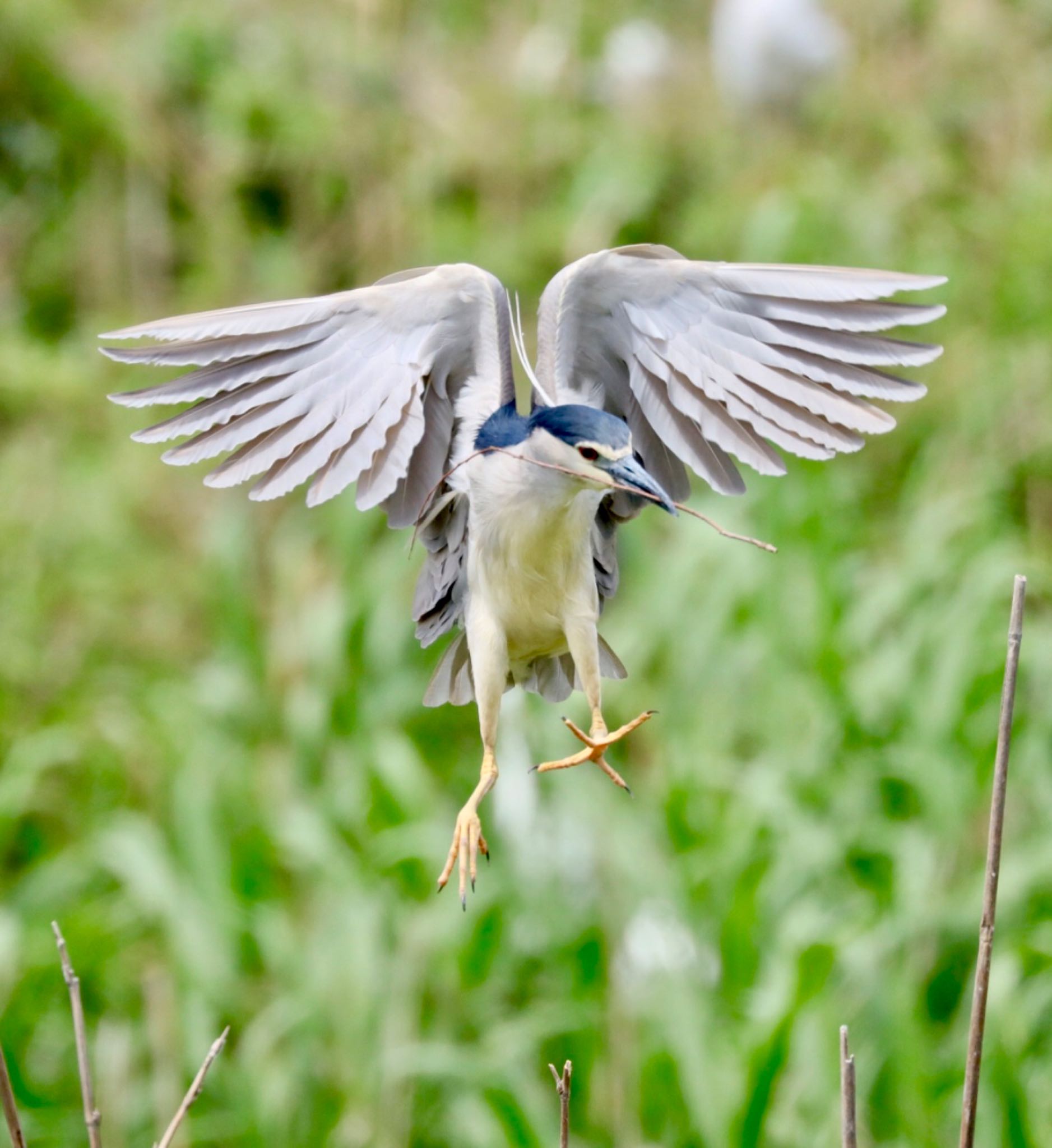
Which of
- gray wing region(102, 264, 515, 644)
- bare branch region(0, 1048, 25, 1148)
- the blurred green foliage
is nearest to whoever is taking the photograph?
bare branch region(0, 1048, 25, 1148)

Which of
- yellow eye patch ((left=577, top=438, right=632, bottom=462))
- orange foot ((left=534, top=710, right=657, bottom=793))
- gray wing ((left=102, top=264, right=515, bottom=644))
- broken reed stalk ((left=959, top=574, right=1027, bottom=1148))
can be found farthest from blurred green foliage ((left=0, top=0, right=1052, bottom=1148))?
broken reed stalk ((left=959, top=574, right=1027, bottom=1148))

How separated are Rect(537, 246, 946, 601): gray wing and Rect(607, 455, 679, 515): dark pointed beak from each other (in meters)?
0.14

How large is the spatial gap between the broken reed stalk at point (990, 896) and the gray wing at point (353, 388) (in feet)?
1.43

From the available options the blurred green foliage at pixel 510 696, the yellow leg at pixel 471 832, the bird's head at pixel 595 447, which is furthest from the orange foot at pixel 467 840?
the blurred green foliage at pixel 510 696

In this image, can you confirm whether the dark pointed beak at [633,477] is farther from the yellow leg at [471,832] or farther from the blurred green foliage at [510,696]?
the blurred green foliage at [510,696]

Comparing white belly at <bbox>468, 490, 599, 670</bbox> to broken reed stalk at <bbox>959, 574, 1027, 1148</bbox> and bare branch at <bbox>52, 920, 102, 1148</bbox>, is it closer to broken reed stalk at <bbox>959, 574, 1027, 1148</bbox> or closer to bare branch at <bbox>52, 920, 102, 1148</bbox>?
broken reed stalk at <bbox>959, 574, 1027, 1148</bbox>

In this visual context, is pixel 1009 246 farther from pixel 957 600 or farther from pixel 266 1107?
pixel 266 1107

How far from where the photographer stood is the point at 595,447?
0.98 m

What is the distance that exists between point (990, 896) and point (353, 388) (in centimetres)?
61

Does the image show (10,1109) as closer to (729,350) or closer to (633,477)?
(633,477)

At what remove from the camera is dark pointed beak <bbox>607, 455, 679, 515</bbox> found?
0.96 m

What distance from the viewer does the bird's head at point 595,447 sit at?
3.20ft

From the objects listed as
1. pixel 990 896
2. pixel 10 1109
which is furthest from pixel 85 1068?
pixel 990 896

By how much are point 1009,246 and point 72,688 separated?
9.32 ft
